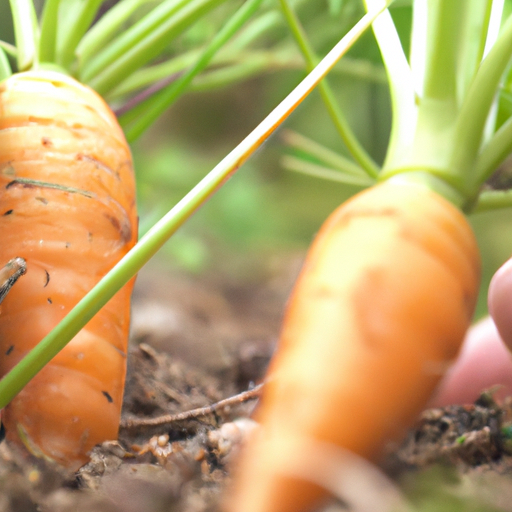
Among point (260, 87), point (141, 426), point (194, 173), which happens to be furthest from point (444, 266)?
point (260, 87)

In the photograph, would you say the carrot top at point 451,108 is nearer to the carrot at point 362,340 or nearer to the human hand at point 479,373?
the carrot at point 362,340

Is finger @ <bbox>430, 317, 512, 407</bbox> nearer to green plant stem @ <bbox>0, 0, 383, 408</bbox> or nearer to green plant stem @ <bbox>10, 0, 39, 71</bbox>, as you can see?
green plant stem @ <bbox>0, 0, 383, 408</bbox>

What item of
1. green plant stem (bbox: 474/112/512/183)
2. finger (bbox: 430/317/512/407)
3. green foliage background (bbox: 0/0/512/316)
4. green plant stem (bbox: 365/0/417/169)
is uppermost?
green plant stem (bbox: 365/0/417/169)

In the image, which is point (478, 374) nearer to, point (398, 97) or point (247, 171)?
point (398, 97)

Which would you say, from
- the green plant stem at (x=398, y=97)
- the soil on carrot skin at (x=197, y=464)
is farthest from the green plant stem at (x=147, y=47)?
the soil on carrot skin at (x=197, y=464)

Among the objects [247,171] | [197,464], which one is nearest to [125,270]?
[197,464]

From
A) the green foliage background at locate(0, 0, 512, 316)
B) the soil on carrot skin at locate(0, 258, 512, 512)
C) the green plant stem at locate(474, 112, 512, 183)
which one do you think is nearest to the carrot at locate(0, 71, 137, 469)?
the soil on carrot skin at locate(0, 258, 512, 512)

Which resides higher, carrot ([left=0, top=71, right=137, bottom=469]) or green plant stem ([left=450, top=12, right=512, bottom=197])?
green plant stem ([left=450, top=12, right=512, bottom=197])

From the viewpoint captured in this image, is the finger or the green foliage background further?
the green foliage background
